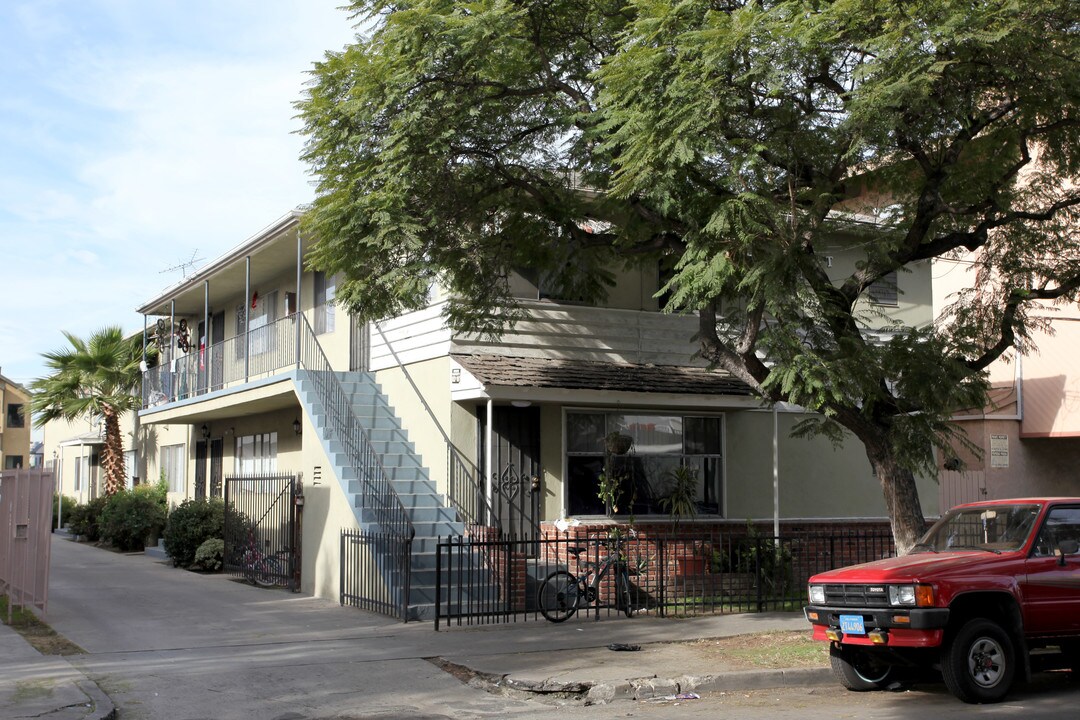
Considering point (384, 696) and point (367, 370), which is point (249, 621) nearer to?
point (384, 696)

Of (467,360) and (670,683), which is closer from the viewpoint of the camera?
(670,683)

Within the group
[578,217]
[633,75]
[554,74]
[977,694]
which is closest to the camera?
[977,694]

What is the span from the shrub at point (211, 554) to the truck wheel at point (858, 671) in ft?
46.3

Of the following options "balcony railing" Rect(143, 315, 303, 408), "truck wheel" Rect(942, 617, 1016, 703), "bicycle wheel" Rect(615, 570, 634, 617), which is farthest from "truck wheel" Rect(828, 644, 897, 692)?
"balcony railing" Rect(143, 315, 303, 408)

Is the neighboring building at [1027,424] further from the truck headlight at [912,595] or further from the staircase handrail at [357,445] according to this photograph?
the truck headlight at [912,595]

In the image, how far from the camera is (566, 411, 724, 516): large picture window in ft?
55.2

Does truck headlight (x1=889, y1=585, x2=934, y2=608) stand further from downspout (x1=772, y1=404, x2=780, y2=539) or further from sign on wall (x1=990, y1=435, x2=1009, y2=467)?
sign on wall (x1=990, y1=435, x2=1009, y2=467)

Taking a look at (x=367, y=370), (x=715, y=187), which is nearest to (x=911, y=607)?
(x=715, y=187)

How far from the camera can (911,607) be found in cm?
904

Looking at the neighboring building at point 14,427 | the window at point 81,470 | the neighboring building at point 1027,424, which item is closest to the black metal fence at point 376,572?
the neighboring building at point 1027,424

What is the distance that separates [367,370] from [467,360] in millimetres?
4000

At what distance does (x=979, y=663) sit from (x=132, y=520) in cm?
2187

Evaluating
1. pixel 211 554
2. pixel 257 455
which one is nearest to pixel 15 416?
pixel 257 455

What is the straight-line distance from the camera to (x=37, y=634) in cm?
1277
